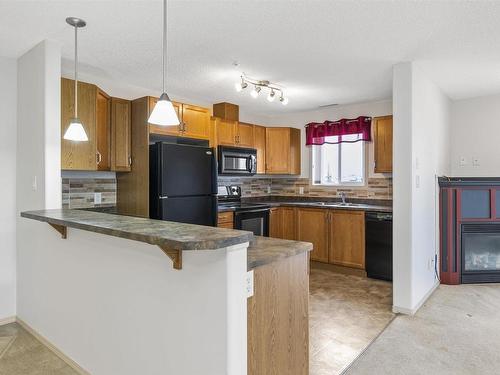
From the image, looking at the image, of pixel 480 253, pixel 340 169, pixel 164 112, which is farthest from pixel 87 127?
pixel 480 253

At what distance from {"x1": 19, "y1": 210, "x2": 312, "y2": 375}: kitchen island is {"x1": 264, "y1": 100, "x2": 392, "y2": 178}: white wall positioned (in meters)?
3.46

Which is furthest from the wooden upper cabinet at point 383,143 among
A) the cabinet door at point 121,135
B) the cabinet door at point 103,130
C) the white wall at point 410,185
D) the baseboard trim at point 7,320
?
the baseboard trim at point 7,320

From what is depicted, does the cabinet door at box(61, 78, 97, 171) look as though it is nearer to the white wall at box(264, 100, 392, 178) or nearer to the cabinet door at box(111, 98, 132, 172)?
the cabinet door at box(111, 98, 132, 172)

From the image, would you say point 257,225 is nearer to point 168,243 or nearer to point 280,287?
point 280,287

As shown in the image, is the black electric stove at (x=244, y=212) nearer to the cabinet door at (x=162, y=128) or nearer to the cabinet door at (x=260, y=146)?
the cabinet door at (x=260, y=146)

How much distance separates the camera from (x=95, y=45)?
108 inches

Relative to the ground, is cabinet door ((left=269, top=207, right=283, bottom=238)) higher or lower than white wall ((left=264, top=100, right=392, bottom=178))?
lower

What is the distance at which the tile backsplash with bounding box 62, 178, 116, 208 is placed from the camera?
3321 mm

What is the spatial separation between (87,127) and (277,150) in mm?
2955

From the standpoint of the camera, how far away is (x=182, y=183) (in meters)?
3.61

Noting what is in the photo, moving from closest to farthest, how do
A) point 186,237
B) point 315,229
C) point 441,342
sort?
point 186,237 < point 441,342 < point 315,229

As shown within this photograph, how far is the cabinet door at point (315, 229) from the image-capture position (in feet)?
15.3

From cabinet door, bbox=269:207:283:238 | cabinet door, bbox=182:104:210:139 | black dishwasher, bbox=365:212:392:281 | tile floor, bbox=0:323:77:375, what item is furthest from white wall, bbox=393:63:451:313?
tile floor, bbox=0:323:77:375

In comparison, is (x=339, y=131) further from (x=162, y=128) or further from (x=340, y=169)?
(x=162, y=128)
